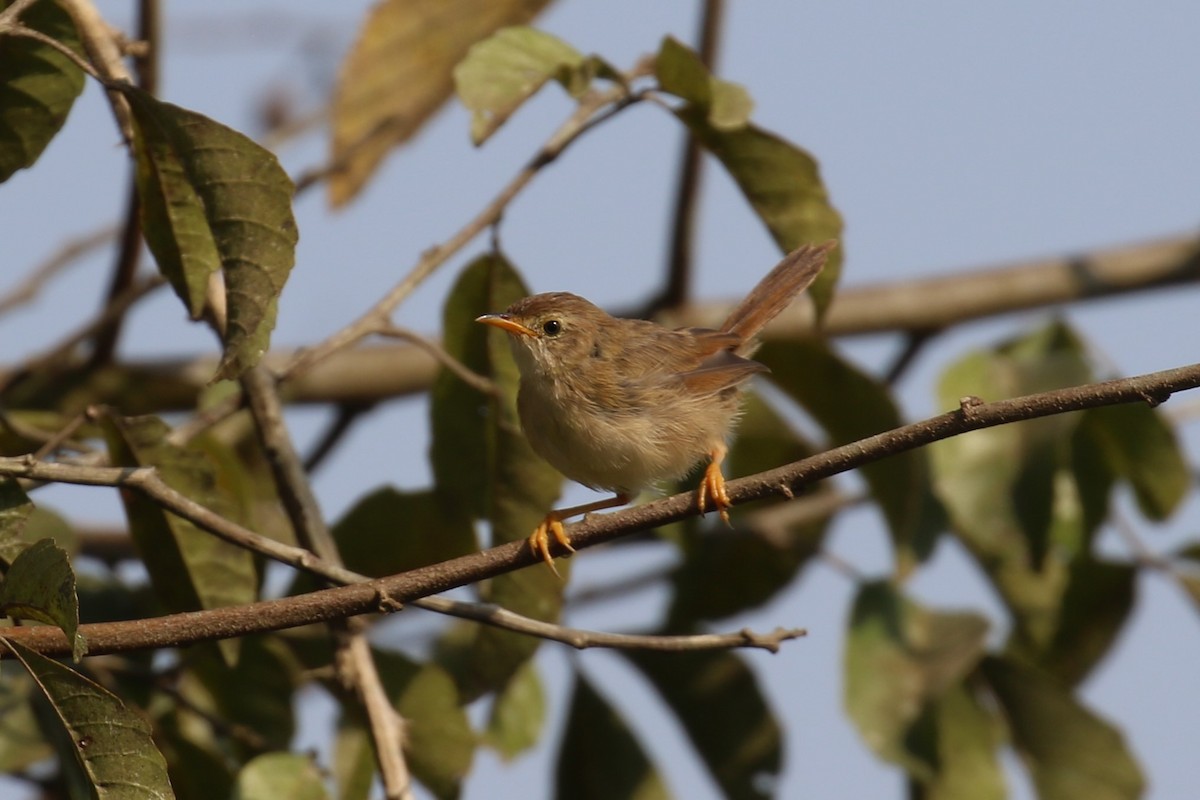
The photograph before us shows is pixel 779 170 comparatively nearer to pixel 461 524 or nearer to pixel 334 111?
pixel 461 524

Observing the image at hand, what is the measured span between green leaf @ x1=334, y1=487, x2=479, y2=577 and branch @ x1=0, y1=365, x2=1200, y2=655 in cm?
133

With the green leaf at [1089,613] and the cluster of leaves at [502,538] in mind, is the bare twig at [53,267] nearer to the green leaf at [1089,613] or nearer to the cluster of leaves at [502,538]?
the cluster of leaves at [502,538]

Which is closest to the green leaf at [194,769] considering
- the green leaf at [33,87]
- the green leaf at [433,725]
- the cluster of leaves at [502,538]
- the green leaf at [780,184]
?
the cluster of leaves at [502,538]

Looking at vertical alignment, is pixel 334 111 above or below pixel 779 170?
above

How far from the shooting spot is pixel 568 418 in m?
3.92

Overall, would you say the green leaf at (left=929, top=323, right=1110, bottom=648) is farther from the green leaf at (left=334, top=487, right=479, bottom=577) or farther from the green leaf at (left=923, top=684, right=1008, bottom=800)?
the green leaf at (left=334, top=487, right=479, bottom=577)

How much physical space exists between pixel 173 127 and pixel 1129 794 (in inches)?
116

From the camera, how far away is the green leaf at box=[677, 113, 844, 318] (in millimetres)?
3531

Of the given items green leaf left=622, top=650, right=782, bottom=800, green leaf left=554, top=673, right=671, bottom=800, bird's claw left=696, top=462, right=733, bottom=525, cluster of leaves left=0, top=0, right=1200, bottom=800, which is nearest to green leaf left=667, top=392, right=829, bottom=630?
cluster of leaves left=0, top=0, right=1200, bottom=800

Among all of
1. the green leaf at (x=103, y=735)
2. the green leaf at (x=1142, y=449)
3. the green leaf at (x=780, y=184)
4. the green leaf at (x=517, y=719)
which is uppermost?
the green leaf at (x=780, y=184)

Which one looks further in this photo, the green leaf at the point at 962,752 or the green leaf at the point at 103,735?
the green leaf at the point at 962,752

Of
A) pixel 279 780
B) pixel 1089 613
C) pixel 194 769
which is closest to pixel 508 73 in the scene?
pixel 279 780

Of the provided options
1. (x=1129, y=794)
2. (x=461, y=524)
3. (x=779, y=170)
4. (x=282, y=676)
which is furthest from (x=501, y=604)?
(x=1129, y=794)

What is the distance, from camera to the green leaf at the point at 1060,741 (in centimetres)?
404
